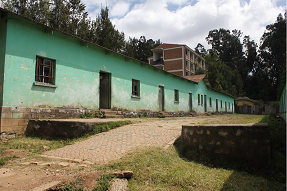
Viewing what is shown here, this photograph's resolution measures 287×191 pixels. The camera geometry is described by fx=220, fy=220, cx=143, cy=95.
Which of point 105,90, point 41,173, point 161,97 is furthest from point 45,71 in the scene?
point 161,97

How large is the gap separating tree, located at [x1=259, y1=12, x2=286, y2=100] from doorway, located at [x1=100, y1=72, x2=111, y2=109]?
1702 inches

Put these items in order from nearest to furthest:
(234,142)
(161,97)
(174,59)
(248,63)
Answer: (234,142) → (161,97) → (174,59) → (248,63)

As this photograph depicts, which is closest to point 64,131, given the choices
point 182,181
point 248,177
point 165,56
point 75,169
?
point 75,169

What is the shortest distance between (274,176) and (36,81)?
8.38 meters

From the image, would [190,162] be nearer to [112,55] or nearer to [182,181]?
[182,181]

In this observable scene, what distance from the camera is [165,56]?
43406 mm

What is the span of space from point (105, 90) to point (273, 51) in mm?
45756

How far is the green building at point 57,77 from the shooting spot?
25.9 feet

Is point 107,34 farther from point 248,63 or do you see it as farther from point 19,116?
point 248,63

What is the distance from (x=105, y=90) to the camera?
12.4 m

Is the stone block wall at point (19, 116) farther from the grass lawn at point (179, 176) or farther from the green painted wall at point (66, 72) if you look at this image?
the grass lawn at point (179, 176)

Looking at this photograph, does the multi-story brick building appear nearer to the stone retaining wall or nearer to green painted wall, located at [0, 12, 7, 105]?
green painted wall, located at [0, 12, 7, 105]

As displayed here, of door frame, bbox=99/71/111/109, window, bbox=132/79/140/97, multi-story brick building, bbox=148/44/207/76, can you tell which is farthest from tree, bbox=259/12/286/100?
door frame, bbox=99/71/111/109

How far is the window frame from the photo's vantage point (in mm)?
8828
